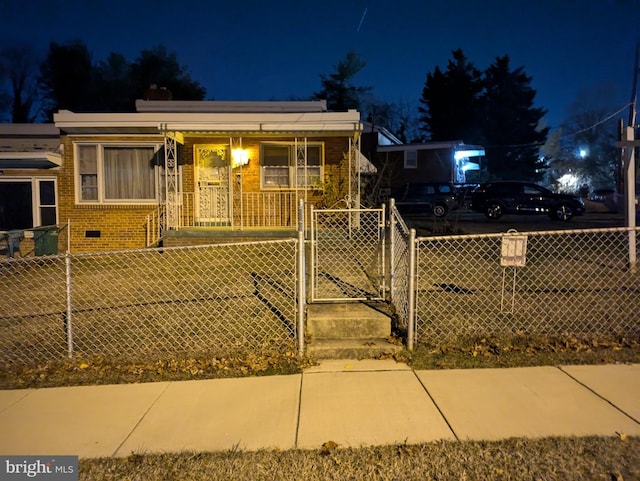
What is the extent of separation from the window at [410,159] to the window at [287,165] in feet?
54.4

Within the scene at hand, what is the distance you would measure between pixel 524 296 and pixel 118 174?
1082cm

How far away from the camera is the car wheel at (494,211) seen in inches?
782

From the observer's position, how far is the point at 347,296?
22.5 ft

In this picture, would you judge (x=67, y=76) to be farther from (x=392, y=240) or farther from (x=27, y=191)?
(x=392, y=240)

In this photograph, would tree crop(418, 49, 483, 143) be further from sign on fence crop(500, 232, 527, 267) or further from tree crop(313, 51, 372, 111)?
sign on fence crop(500, 232, 527, 267)

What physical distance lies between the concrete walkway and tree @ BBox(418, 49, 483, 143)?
42752 millimetres

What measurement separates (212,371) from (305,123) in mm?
8644

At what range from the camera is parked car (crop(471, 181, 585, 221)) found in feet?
62.5

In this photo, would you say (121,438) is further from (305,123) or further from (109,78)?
(109,78)

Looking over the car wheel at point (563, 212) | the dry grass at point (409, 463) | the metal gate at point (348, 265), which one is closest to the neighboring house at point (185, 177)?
the metal gate at point (348, 265)

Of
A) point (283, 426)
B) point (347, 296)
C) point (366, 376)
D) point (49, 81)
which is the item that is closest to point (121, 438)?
point (283, 426)

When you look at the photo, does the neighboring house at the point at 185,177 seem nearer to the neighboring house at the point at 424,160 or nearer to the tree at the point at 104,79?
the neighboring house at the point at 424,160

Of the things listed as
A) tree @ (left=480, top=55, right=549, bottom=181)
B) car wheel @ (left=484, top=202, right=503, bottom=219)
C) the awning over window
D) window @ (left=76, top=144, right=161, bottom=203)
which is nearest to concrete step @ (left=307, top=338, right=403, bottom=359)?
window @ (left=76, top=144, right=161, bottom=203)

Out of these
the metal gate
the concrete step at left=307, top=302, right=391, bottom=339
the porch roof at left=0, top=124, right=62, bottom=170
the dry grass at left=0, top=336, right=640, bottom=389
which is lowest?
the dry grass at left=0, top=336, right=640, bottom=389
